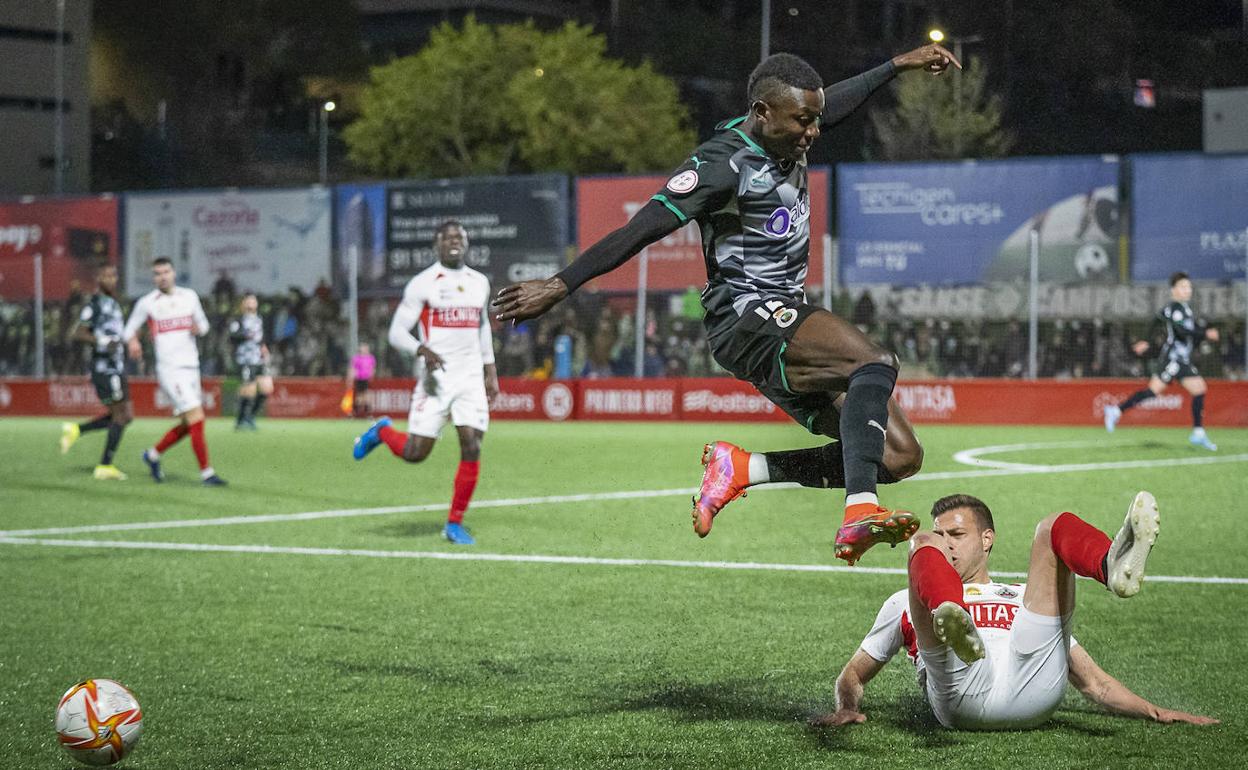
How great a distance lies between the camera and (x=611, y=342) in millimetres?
27844

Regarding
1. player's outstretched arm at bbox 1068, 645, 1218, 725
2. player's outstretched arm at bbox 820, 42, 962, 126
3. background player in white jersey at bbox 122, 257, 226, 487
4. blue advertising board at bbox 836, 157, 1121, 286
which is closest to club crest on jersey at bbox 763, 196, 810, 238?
player's outstretched arm at bbox 820, 42, 962, 126

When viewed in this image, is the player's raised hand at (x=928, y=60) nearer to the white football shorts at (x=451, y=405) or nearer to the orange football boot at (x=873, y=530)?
the orange football boot at (x=873, y=530)

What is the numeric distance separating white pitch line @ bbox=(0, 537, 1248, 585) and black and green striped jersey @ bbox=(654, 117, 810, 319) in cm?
340

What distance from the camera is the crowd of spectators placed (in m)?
24.5

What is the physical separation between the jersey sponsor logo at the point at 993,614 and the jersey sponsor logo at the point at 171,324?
1180 centimetres

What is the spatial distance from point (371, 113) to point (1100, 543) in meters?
46.3

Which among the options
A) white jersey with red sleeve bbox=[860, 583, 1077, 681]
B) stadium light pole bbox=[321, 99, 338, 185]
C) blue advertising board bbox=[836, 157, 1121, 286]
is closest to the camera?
white jersey with red sleeve bbox=[860, 583, 1077, 681]

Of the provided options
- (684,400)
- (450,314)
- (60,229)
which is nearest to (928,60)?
(450,314)

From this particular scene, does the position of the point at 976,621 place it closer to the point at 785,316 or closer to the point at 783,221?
the point at 785,316

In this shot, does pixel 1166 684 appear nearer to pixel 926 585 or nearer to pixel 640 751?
pixel 926 585

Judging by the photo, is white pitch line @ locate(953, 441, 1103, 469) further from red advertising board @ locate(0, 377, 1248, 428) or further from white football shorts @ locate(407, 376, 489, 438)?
white football shorts @ locate(407, 376, 489, 438)

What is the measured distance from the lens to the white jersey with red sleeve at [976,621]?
5.00 metres

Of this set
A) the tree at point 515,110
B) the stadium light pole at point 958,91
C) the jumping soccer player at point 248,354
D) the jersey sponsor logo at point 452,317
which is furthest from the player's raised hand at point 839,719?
the stadium light pole at point 958,91

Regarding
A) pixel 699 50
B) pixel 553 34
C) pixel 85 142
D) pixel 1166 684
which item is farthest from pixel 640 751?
pixel 85 142
